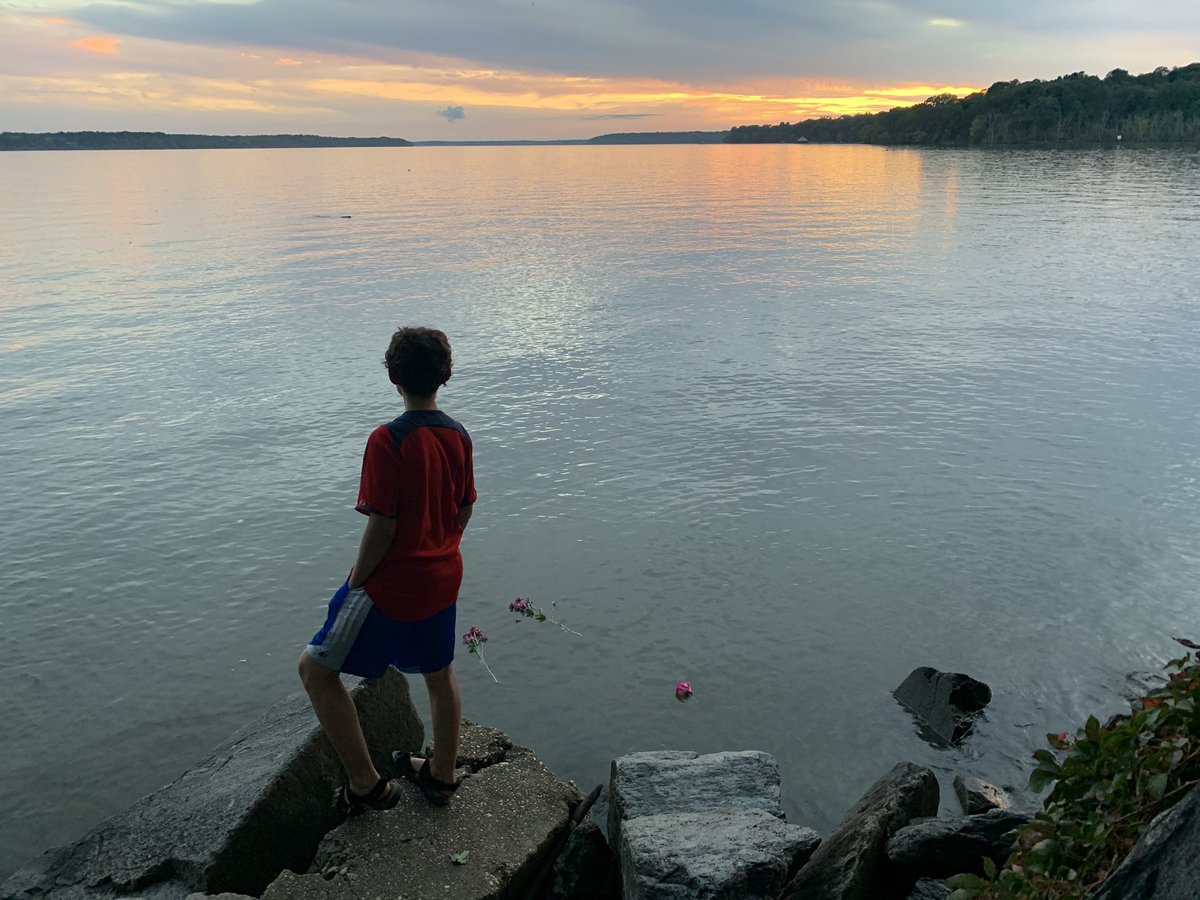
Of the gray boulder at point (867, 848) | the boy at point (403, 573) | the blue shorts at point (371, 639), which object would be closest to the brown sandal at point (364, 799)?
the boy at point (403, 573)

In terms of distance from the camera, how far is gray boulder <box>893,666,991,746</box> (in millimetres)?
6562

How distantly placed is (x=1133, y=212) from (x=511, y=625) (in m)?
45.4

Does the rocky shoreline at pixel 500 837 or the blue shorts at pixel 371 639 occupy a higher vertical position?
the blue shorts at pixel 371 639

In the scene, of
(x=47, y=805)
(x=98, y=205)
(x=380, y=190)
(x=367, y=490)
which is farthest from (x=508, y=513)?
(x=380, y=190)

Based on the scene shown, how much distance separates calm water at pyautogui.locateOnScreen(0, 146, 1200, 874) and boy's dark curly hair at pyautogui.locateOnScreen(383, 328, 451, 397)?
316 cm

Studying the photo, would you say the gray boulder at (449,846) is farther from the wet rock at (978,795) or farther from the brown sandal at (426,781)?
the wet rock at (978,795)

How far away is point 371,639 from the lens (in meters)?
4.65

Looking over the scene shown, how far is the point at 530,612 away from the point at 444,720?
121 inches

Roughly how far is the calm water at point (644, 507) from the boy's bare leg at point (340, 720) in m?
1.83

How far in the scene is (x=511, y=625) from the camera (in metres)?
8.14

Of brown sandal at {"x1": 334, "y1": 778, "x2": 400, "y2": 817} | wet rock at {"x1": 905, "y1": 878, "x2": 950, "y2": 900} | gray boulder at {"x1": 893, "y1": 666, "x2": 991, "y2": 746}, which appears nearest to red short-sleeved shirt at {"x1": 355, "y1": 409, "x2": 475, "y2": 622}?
brown sandal at {"x1": 334, "y1": 778, "x2": 400, "y2": 817}

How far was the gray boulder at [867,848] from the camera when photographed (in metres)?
4.19

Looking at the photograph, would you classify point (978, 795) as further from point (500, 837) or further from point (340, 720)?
point (340, 720)

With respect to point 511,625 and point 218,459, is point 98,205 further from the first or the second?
point 511,625
